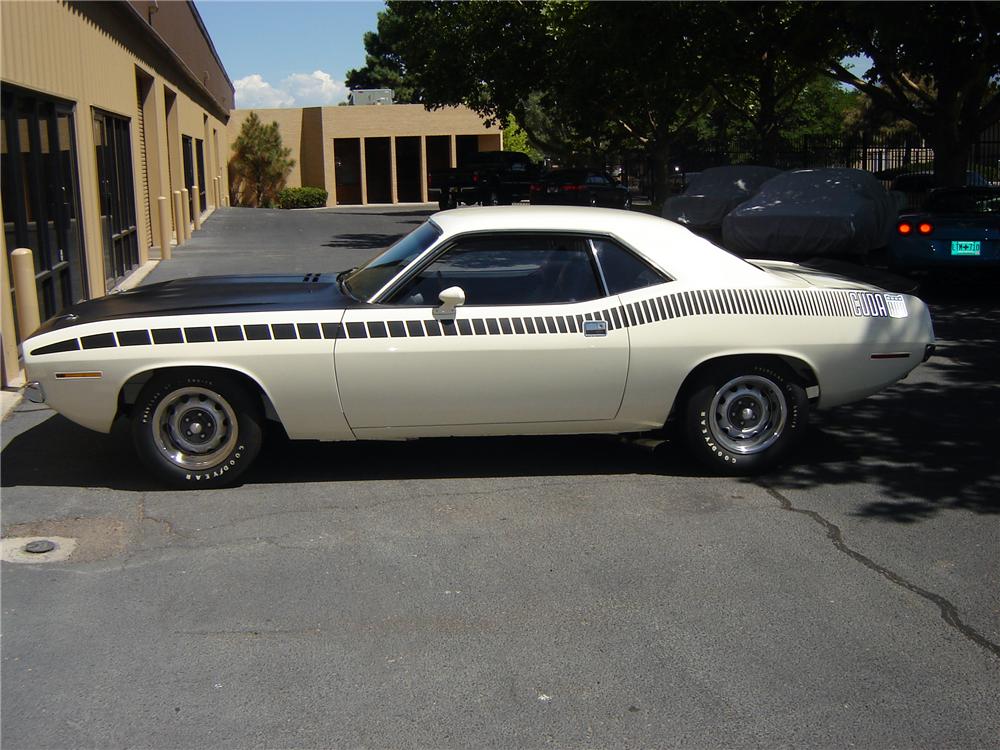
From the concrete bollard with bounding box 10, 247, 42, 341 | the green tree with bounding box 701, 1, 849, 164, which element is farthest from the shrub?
the concrete bollard with bounding box 10, 247, 42, 341

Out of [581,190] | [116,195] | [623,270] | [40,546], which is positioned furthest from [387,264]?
[581,190]

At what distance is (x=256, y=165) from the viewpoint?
48844 mm

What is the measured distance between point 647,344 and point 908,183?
24.0 meters

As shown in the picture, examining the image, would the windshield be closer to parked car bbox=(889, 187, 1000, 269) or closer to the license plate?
parked car bbox=(889, 187, 1000, 269)

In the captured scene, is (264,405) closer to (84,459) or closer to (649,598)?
(84,459)

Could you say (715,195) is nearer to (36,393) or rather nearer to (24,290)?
(24,290)

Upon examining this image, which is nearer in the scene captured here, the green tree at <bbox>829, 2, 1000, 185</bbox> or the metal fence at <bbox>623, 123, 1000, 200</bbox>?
the green tree at <bbox>829, 2, 1000, 185</bbox>

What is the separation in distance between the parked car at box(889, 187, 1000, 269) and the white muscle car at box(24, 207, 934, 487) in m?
6.64

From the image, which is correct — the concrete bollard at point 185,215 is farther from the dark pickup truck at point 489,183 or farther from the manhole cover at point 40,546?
the manhole cover at point 40,546

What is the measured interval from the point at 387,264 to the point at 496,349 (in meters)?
0.95

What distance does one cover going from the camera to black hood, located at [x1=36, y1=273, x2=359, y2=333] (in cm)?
612

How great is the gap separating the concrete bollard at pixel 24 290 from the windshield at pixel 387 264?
3.77 m

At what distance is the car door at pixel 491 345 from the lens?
600 cm

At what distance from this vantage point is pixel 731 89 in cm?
3344
